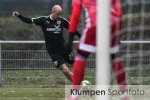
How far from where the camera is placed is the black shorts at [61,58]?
35.7 feet

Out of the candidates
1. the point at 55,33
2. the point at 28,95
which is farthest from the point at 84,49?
the point at 55,33

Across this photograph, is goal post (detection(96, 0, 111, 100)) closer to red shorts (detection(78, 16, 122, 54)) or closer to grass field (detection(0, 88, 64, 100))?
red shorts (detection(78, 16, 122, 54))

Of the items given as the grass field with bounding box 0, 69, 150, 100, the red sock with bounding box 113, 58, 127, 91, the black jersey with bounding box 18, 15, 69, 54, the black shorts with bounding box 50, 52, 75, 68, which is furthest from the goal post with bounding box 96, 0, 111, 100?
the grass field with bounding box 0, 69, 150, 100

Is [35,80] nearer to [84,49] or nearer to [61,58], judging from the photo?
[61,58]

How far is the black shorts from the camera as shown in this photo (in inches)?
428

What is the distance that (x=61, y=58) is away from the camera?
1092 cm

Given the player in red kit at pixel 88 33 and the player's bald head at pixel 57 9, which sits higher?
the player's bald head at pixel 57 9

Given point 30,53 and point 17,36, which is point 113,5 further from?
point 17,36

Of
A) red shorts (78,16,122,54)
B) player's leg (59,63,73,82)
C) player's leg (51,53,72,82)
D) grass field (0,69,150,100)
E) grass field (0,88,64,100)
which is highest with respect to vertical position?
red shorts (78,16,122,54)

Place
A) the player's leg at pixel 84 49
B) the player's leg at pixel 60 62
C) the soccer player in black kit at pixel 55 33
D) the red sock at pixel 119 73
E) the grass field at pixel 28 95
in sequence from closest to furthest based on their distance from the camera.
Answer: the player's leg at pixel 84 49 < the red sock at pixel 119 73 < the grass field at pixel 28 95 < the player's leg at pixel 60 62 < the soccer player in black kit at pixel 55 33

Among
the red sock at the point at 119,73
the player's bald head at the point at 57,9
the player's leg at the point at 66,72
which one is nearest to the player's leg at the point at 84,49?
the red sock at the point at 119,73

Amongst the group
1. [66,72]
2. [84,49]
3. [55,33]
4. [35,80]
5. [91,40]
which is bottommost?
[35,80]

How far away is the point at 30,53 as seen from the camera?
13.7 meters

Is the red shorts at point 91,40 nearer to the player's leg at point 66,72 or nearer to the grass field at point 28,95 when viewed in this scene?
the grass field at point 28,95
